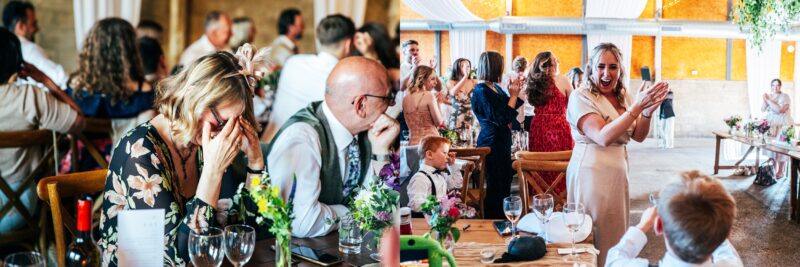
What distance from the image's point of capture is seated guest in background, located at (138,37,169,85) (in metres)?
3.80

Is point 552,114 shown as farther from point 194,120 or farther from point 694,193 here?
point 194,120

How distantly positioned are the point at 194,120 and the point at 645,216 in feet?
4.86

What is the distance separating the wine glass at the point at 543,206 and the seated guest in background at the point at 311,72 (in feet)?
3.07

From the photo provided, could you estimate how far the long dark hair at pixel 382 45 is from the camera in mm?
2703

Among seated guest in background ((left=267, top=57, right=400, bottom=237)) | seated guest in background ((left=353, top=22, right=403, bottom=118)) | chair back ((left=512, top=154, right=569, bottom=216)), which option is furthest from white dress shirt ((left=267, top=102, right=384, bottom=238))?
chair back ((left=512, top=154, right=569, bottom=216))

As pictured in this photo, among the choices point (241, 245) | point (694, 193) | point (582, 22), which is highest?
point (582, 22)

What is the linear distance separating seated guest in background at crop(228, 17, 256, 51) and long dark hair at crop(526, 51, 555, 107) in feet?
4.84

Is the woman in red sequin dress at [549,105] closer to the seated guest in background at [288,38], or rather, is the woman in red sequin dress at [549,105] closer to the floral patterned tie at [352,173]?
the floral patterned tie at [352,173]

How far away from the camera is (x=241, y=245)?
2.03m

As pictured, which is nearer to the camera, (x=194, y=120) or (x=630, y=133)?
(x=630, y=133)

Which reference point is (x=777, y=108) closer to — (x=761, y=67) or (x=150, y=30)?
(x=761, y=67)

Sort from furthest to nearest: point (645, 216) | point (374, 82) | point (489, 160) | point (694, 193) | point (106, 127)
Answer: point (106, 127) < point (374, 82) < point (489, 160) < point (645, 216) < point (694, 193)

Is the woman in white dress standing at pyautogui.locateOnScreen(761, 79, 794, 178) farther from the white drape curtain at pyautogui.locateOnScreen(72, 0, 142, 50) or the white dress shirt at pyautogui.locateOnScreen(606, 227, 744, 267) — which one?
the white drape curtain at pyautogui.locateOnScreen(72, 0, 142, 50)

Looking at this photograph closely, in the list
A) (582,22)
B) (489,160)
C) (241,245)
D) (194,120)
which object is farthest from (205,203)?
(582,22)
